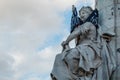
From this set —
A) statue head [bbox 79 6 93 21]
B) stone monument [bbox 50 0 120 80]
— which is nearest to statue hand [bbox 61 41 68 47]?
stone monument [bbox 50 0 120 80]

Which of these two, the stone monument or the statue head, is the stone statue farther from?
the statue head

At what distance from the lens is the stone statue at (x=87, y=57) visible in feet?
56.2

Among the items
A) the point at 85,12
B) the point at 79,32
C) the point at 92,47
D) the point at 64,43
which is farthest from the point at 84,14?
the point at 92,47

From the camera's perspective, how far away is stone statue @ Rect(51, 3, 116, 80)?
1714cm

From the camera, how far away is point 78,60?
17.4 m

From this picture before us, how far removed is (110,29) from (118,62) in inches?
51.3

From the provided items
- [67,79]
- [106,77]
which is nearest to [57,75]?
[67,79]

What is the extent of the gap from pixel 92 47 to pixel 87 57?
436 mm

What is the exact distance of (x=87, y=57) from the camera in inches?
679

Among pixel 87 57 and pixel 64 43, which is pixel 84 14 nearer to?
pixel 64 43

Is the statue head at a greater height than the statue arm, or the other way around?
the statue head

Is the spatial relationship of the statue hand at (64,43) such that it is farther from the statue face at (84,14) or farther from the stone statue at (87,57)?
the statue face at (84,14)

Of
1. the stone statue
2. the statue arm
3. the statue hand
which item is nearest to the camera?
the stone statue

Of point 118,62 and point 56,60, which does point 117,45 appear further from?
point 56,60
